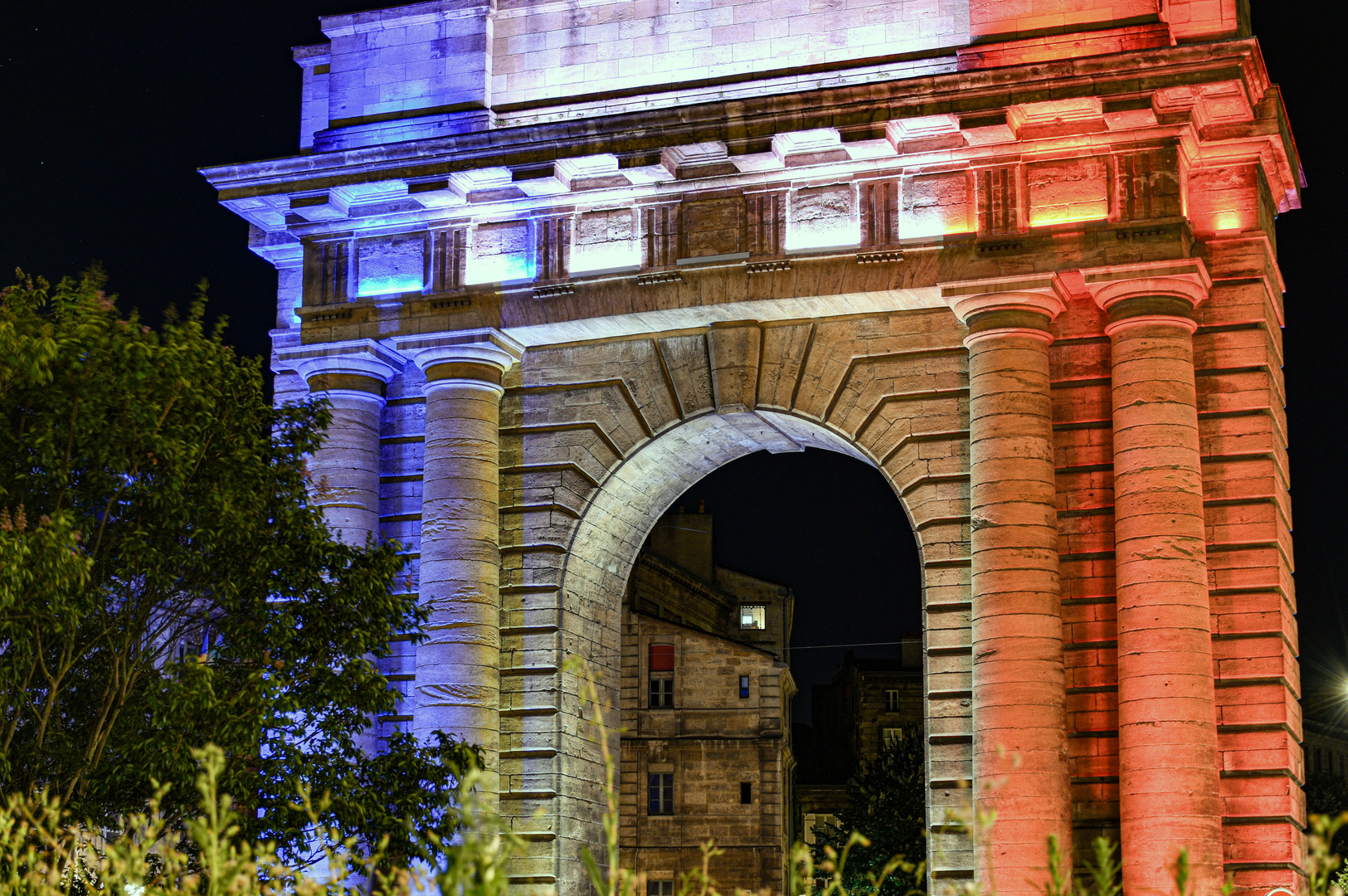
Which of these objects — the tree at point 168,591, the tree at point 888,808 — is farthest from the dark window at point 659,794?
the tree at point 168,591

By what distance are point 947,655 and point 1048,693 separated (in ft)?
6.60

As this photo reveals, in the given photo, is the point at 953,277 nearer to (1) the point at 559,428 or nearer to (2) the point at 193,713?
(1) the point at 559,428

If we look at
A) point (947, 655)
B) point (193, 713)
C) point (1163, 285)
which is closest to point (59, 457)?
point (193, 713)

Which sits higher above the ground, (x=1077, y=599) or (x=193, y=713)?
(x=1077, y=599)

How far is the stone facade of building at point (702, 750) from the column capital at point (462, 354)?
3257 centimetres

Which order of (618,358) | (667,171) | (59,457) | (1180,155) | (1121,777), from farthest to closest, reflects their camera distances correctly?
(618,358)
(667,171)
(1180,155)
(1121,777)
(59,457)

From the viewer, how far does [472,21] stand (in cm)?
2806

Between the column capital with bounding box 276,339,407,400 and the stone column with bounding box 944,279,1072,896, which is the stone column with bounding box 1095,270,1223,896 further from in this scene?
the column capital with bounding box 276,339,407,400

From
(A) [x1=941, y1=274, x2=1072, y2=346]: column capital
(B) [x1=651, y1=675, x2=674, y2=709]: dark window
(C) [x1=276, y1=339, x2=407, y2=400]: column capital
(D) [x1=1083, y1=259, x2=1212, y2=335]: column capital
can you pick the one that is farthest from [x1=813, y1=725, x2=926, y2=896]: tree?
(D) [x1=1083, y1=259, x2=1212, y2=335]: column capital

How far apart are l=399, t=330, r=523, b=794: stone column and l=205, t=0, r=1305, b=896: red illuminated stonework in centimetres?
6

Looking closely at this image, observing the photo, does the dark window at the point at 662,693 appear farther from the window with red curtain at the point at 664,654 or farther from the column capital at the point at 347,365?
the column capital at the point at 347,365

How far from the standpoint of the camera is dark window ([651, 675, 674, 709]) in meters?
60.4

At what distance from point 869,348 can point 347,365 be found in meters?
8.59

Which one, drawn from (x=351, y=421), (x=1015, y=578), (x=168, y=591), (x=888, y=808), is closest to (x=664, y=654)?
(x=888, y=808)
